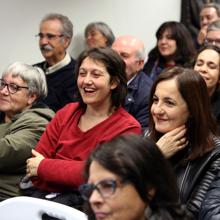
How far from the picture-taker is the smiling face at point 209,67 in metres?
2.66

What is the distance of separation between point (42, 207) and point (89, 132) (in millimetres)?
613

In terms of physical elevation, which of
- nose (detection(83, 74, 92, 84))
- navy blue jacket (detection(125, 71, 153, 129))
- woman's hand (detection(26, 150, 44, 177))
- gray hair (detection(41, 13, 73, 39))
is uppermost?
gray hair (detection(41, 13, 73, 39))

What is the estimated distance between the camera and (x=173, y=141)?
1.88 meters

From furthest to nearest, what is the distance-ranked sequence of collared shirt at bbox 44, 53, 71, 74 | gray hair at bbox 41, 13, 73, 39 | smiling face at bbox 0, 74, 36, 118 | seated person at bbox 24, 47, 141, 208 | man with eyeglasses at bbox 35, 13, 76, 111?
gray hair at bbox 41, 13, 73, 39 → collared shirt at bbox 44, 53, 71, 74 → man with eyeglasses at bbox 35, 13, 76, 111 → smiling face at bbox 0, 74, 36, 118 → seated person at bbox 24, 47, 141, 208

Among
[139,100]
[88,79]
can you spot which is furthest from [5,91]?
[139,100]

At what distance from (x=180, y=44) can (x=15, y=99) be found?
170 centimetres

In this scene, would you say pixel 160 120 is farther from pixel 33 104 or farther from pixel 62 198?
pixel 33 104

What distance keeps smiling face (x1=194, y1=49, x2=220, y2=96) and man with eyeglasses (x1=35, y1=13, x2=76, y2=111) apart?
98 cm

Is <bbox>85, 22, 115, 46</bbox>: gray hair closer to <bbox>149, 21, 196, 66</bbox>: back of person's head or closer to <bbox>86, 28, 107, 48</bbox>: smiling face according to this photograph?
<bbox>86, 28, 107, 48</bbox>: smiling face


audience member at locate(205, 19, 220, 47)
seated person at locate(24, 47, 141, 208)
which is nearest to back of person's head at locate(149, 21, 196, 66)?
audience member at locate(205, 19, 220, 47)

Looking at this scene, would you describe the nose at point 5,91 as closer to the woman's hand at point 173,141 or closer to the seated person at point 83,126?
the seated person at point 83,126

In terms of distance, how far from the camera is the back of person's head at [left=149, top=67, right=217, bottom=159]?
1853mm

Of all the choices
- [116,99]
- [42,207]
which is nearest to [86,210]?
[42,207]

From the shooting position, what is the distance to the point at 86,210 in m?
1.33
